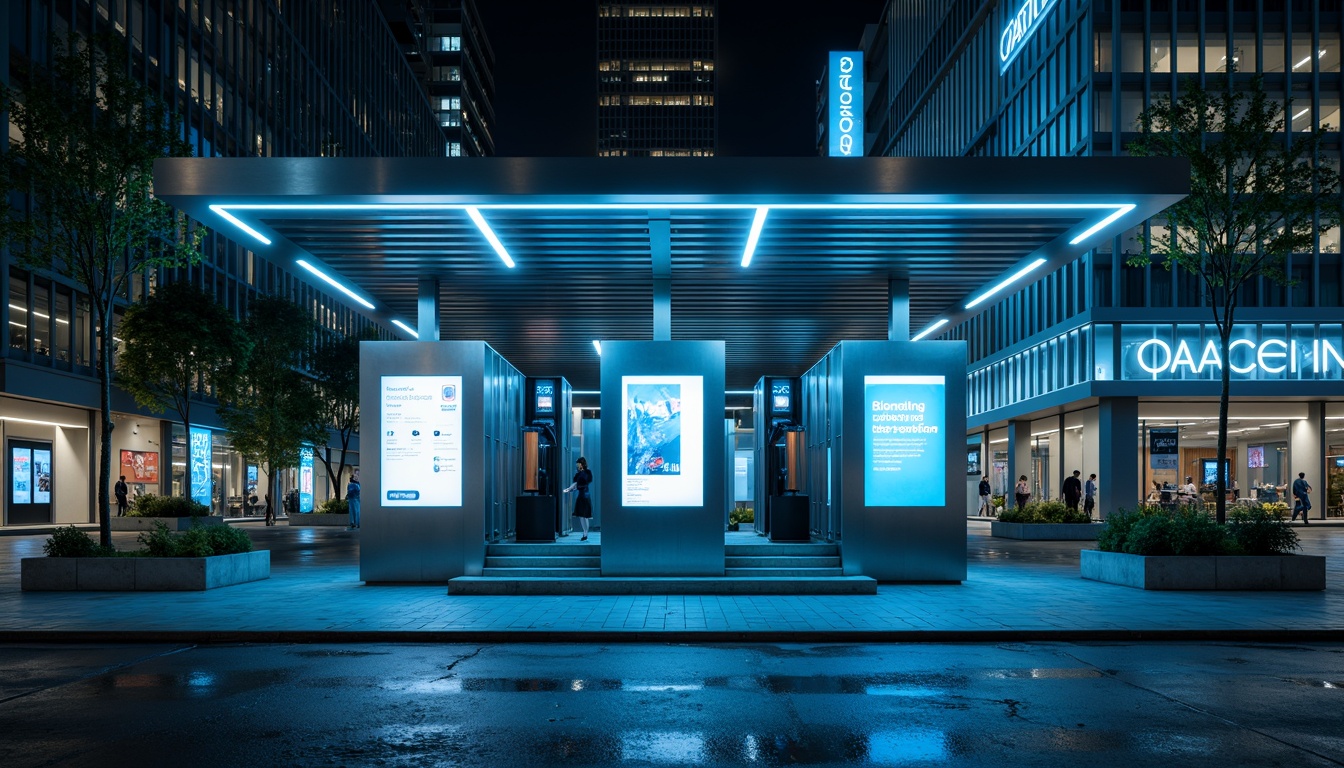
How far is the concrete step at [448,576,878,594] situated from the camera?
47.0 ft

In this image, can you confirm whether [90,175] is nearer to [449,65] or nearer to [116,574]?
[116,574]

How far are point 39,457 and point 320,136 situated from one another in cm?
3120

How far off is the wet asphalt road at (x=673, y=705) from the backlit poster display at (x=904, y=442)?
536 cm

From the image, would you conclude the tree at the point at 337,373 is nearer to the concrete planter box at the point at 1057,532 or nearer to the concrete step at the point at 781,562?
the concrete planter box at the point at 1057,532

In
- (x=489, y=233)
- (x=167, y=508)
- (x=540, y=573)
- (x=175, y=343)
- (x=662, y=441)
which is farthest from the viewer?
(x=175, y=343)

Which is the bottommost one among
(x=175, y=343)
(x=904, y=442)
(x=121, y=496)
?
(x=121, y=496)

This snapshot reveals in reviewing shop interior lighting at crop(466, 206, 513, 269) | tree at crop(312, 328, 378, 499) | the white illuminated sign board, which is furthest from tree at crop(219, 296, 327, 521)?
the white illuminated sign board

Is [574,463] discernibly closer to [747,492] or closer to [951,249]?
[747,492]

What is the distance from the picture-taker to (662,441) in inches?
606

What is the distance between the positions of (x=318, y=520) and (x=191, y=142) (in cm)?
1630

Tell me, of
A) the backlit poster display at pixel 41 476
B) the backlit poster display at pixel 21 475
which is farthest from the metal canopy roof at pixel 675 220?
the backlit poster display at pixel 41 476

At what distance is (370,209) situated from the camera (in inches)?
507

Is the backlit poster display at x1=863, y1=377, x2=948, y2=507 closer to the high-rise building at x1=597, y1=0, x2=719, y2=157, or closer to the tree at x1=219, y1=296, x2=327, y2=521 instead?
the tree at x1=219, y1=296, x2=327, y2=521

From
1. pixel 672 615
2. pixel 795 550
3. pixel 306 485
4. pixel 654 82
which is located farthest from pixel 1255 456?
pixel 654 82
